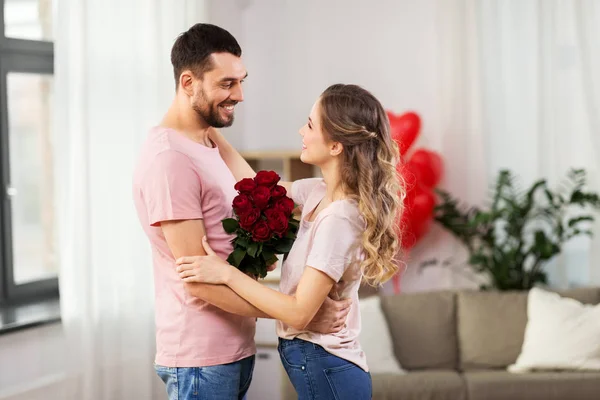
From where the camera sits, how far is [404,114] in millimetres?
4969

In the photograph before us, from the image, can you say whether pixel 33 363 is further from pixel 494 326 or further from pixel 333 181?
pixel 494 326

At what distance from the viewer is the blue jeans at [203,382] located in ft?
6.94

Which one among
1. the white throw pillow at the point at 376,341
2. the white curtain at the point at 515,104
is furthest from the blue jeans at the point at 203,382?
the white curtain at the point at 515,104

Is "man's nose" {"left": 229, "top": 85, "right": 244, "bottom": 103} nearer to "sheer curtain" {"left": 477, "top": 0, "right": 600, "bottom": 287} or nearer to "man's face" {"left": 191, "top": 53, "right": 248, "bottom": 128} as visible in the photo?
"man's face" {"left": 191, "top": 53, "right": 248, "bottom": 128}

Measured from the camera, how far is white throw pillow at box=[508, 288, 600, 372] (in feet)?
13.6

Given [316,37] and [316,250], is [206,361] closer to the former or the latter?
A: [316,250]

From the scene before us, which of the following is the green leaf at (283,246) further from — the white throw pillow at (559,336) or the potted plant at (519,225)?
the potted plant at (519,225)

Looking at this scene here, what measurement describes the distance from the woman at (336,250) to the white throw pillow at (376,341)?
83.2 inches

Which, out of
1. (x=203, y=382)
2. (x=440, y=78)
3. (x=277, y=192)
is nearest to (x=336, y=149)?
(x=277, y=192)

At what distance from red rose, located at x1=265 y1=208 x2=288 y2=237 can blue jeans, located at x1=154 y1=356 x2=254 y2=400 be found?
389 millimetres

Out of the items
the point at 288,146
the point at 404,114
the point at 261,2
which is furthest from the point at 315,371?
the point at 261,2

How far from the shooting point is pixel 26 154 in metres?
3.95

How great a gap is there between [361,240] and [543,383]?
2.34 metres

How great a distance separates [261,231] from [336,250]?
0.19 metres
